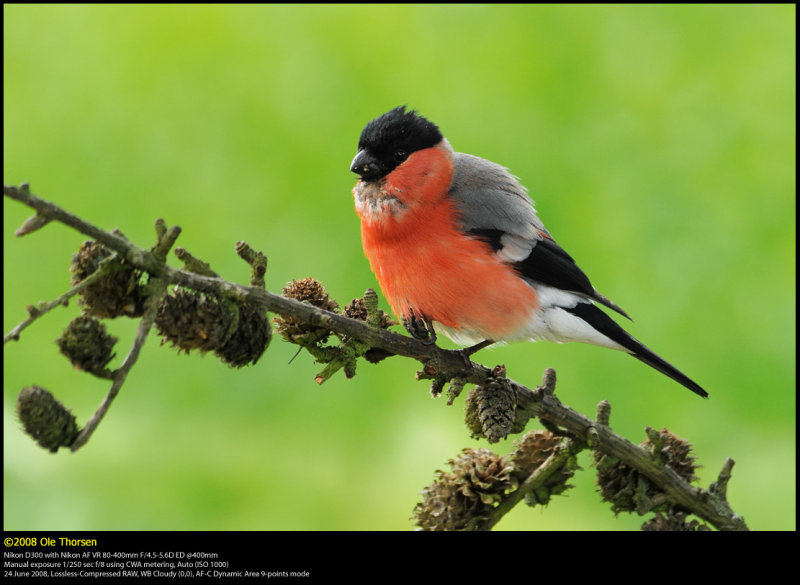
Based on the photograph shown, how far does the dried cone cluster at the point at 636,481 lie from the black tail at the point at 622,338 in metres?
0.10

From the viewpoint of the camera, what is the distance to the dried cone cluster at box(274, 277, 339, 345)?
0.68 meters

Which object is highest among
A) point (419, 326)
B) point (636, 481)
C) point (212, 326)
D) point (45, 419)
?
point (419, 326)

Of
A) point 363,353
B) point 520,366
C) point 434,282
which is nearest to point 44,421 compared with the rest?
point 363,353

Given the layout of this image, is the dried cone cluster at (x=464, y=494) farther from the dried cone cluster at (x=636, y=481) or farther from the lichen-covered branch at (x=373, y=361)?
the dried cone cluster at (x=636, y=481)

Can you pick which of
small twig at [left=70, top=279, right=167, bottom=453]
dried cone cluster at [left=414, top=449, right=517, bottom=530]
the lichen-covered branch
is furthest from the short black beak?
small twig at [left=70, top=279, right=167, bottom=453]

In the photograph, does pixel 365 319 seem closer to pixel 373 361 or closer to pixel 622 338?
pixel 373 361

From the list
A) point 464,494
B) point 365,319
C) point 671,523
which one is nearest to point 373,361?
point 365,319

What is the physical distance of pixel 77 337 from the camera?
1.57 feet

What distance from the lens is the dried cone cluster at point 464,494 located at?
76cm

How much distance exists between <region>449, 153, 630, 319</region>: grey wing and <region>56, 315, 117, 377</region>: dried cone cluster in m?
0.64

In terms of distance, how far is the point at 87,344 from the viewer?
481mm

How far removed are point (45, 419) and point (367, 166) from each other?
641 millimetres
